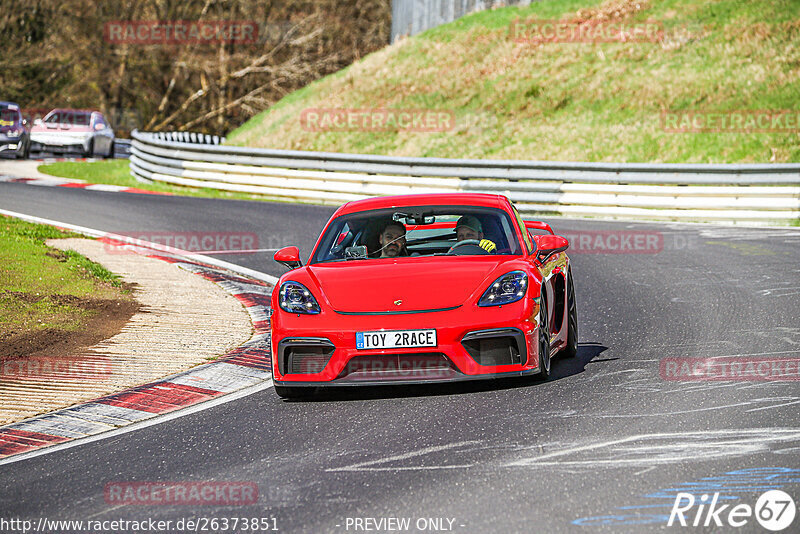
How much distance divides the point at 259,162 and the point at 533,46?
1358 centimetres

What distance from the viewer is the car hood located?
708 cm

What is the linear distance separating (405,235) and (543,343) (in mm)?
1499

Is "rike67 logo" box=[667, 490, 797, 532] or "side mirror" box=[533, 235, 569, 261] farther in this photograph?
"side mirror" box=[533, 235, 569, 261]

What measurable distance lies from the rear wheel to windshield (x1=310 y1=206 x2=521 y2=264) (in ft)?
2.14

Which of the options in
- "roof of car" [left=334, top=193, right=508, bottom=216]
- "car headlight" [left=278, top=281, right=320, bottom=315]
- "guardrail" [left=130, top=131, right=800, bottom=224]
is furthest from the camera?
"guardrail" [left=130, top=131, right=800, bottom=224]

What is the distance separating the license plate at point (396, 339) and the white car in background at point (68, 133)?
29.6 m

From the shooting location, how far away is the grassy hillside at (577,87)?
27516 millimetres

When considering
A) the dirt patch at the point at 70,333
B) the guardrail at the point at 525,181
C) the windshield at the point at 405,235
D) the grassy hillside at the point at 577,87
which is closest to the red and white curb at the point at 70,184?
the guardrail at the point at 525,181

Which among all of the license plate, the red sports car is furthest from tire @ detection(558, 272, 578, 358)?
the license plate

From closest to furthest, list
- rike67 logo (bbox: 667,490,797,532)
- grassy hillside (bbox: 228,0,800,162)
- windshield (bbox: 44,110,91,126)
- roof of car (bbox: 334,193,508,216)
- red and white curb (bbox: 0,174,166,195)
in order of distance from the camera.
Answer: rike67 logo (bbox: 667,490,797,532) → roof of car (bbox: 334,193,508,216) → red and white curb (bbox: 0,174,166,195) → grassy hillside (bbox: 228,0,800,162) → windshield (bbox: 44,110,91,126)

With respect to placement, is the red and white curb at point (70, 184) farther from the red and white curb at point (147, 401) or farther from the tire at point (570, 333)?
the tire at point (570, 333)

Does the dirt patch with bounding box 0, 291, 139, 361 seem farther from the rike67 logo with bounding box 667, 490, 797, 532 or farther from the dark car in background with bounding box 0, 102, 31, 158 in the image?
the dark car in background with bounding box 0, 102, 31, 158

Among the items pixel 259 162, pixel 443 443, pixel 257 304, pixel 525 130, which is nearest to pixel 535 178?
pixel 259 162

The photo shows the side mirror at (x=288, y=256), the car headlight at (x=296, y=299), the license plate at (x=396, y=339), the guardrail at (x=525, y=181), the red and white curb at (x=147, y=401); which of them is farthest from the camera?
the guardrail at (x=525, y=181)
